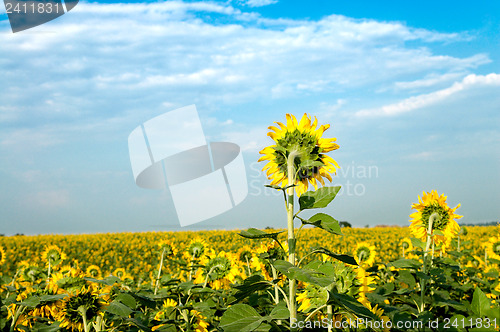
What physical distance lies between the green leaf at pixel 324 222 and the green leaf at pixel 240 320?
37cm

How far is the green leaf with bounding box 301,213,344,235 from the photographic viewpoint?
1.42 metres

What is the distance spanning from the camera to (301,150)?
5.55 ft

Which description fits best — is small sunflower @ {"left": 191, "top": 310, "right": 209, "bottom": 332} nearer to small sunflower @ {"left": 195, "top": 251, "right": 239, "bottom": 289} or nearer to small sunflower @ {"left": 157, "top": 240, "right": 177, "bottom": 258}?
small sunflower @ {"left": 195, "top": 251, "right": 239, "bottom": 289}

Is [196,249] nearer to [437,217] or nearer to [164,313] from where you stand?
[164,313]

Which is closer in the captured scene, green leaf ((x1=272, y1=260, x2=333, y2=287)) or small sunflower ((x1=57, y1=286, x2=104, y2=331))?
green leaf ((x1=272, y1=260, x2=333, y2=287))

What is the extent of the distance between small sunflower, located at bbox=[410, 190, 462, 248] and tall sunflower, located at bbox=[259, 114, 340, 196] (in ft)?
6.88

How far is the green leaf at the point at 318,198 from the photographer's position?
147 cm

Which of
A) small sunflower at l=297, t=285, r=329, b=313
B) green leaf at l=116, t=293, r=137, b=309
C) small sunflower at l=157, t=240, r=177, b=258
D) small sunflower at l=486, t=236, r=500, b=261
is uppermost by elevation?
small sunflower at l=297, t=285, r=329, b=313

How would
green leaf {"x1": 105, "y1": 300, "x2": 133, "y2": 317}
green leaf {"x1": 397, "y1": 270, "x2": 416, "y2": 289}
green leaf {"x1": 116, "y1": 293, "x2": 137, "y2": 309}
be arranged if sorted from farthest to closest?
1. green leaf {"x1": 397, "y1": 270, "x2": 416, "y2": 289}
2. green leaf {"x1": 116, "y1": 293, "x2": 137, "y2": 309}
3. green leaf {"x1": 105, "y1": 300, "x2": 133, "y2": 317}

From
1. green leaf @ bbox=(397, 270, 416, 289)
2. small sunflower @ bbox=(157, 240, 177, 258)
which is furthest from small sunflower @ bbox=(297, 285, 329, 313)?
small sunflower @ bbox=(157, 240, 177, 258)

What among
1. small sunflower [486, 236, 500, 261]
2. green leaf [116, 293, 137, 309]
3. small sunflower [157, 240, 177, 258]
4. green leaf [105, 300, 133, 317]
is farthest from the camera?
small sunflower [486, 236, 500, 261]

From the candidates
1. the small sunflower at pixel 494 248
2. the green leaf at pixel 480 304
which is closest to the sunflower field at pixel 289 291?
the green leaf at pixel 480 304

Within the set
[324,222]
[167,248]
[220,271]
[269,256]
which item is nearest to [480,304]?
[324,222]

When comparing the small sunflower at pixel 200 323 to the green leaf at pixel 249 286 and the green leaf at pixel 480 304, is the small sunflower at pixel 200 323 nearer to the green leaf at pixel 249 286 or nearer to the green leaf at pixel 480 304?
the green leaf at pixel 249 286
